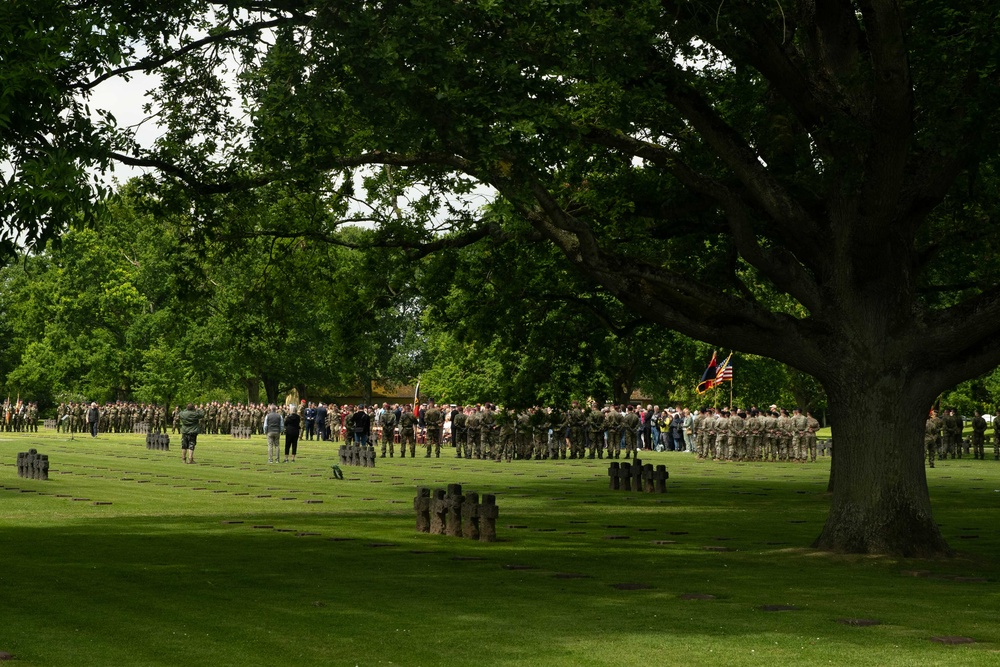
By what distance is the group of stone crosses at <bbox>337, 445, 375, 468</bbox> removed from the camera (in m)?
39.2

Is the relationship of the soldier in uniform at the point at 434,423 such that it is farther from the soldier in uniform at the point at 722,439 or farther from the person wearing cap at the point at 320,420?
the person wearing cap at the point at 320,420

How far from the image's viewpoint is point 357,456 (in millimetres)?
39812

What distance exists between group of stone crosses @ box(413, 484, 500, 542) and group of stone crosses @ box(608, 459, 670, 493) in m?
11.3

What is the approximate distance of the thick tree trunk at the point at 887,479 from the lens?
1673 centimetres

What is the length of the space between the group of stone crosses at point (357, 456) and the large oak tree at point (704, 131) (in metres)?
19.4

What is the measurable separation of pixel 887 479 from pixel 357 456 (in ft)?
81.5

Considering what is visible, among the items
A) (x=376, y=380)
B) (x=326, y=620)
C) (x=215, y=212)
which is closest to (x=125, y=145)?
(x=215, y=212)

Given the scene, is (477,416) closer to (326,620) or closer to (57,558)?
(57,558)

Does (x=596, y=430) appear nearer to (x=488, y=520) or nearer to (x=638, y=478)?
(x=638, y=478)

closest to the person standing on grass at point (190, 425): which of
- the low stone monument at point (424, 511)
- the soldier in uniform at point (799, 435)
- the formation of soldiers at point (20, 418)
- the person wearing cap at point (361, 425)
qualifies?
the person wearing cap at point (361, 425)

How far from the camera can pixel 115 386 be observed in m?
85.2

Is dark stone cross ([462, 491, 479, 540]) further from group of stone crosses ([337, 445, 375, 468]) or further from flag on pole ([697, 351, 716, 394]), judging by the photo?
flag on pole ([697, 351, 716, 394])

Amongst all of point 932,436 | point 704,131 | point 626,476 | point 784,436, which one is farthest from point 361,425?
point 704,131

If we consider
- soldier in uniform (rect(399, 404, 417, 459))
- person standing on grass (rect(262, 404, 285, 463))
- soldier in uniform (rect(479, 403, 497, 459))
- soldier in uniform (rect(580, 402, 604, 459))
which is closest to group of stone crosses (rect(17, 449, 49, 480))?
person standing on grass (rect(262, 404, 285, 463))
